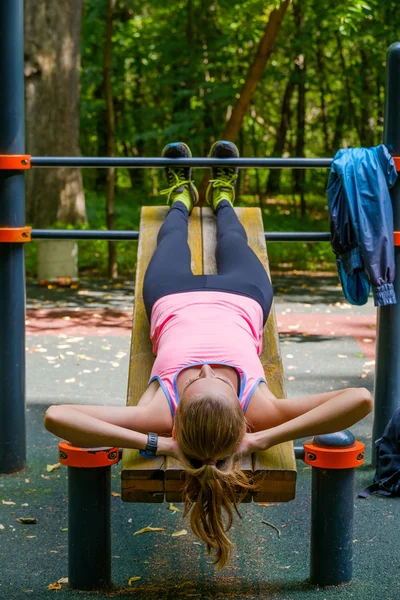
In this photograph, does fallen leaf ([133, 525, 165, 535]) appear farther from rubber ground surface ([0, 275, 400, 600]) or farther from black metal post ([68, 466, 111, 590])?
black metal post ([68, 466, 111, 590])

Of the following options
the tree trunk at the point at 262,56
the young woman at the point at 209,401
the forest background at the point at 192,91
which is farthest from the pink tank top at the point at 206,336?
the tree trunk at the point at 262,56

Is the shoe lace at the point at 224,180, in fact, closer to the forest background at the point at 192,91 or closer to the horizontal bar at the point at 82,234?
the horizontal bar at the point at 82,234

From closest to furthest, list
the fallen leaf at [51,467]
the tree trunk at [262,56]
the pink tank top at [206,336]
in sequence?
1. the pink tank top at [206,336]
2. the fallen leaf at [51,467]
3. the tree trunk at [262,56]

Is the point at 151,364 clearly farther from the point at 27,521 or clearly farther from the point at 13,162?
the point at 13,162

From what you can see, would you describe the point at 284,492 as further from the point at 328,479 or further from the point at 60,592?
the point at 60,592

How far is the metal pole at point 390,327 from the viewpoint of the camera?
3.84 m

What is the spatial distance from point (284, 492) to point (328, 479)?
0.82ft

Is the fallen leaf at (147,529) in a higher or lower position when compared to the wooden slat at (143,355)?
lower

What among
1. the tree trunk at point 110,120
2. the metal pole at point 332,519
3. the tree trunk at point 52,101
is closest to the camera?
the metal pole at point 332,519

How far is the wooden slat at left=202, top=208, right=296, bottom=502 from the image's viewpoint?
2.62 m

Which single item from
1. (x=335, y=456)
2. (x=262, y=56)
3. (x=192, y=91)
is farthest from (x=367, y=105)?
(x=335, y=456)

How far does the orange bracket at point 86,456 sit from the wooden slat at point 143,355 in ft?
0.19

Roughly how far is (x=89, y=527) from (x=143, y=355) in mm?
918

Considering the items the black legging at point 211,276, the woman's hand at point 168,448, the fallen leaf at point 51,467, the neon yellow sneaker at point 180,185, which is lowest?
the fallen leaf at point 51,467
